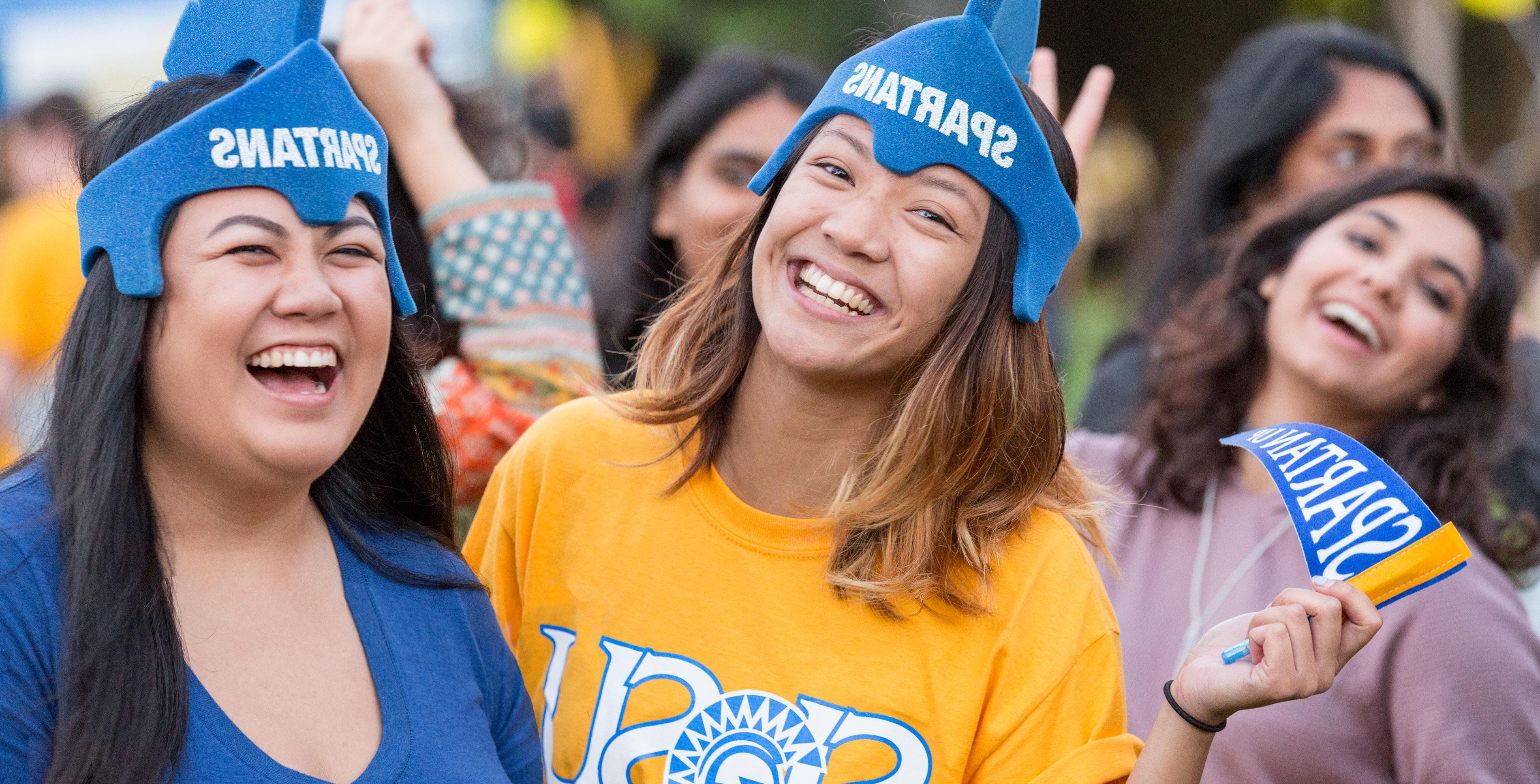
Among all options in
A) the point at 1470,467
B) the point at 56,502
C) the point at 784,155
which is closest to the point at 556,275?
the point at 784,155

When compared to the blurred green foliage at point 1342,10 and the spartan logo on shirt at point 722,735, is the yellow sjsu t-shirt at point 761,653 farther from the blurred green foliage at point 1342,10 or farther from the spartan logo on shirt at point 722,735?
the blurred green foliage at point 1342,10

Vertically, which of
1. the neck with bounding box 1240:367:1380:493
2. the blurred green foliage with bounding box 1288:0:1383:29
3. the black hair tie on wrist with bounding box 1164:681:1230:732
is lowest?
the black hair tie on wrist with bounding box 1164:681:1230:732

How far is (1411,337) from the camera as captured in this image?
3291 millimetres

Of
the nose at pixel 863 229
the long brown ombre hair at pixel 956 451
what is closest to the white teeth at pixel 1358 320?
the long brown ombre hair at pixel 956 451

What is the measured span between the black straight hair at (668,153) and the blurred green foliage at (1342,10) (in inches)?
241

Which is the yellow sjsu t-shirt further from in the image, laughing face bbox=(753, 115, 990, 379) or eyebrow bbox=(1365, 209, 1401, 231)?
eyebrow bbox=(1365, 209, 1401, 231)

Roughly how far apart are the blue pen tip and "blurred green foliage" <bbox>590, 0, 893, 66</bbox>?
8.59 m


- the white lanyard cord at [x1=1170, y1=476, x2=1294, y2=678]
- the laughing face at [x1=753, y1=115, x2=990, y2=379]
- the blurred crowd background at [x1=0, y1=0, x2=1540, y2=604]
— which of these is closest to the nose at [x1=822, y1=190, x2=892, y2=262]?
the laughing face at [x1=753, y1=115, x2=990, y2=379]

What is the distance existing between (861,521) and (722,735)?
42 centimetres

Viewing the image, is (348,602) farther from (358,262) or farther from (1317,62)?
(1317,62)

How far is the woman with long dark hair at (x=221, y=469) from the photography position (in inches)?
69.4

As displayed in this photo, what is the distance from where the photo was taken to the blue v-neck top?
172 centimetres

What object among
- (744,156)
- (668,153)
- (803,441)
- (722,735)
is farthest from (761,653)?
(668,153)

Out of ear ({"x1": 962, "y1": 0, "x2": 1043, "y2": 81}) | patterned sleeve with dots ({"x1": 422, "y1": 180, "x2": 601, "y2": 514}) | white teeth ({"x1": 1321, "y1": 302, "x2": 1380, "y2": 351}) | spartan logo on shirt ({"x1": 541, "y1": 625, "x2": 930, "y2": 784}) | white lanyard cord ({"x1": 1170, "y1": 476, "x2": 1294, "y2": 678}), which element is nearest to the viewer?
spartan logo on shirt ({"x1": 541, "y1": 625, "x2": 930, "y2": 784})
